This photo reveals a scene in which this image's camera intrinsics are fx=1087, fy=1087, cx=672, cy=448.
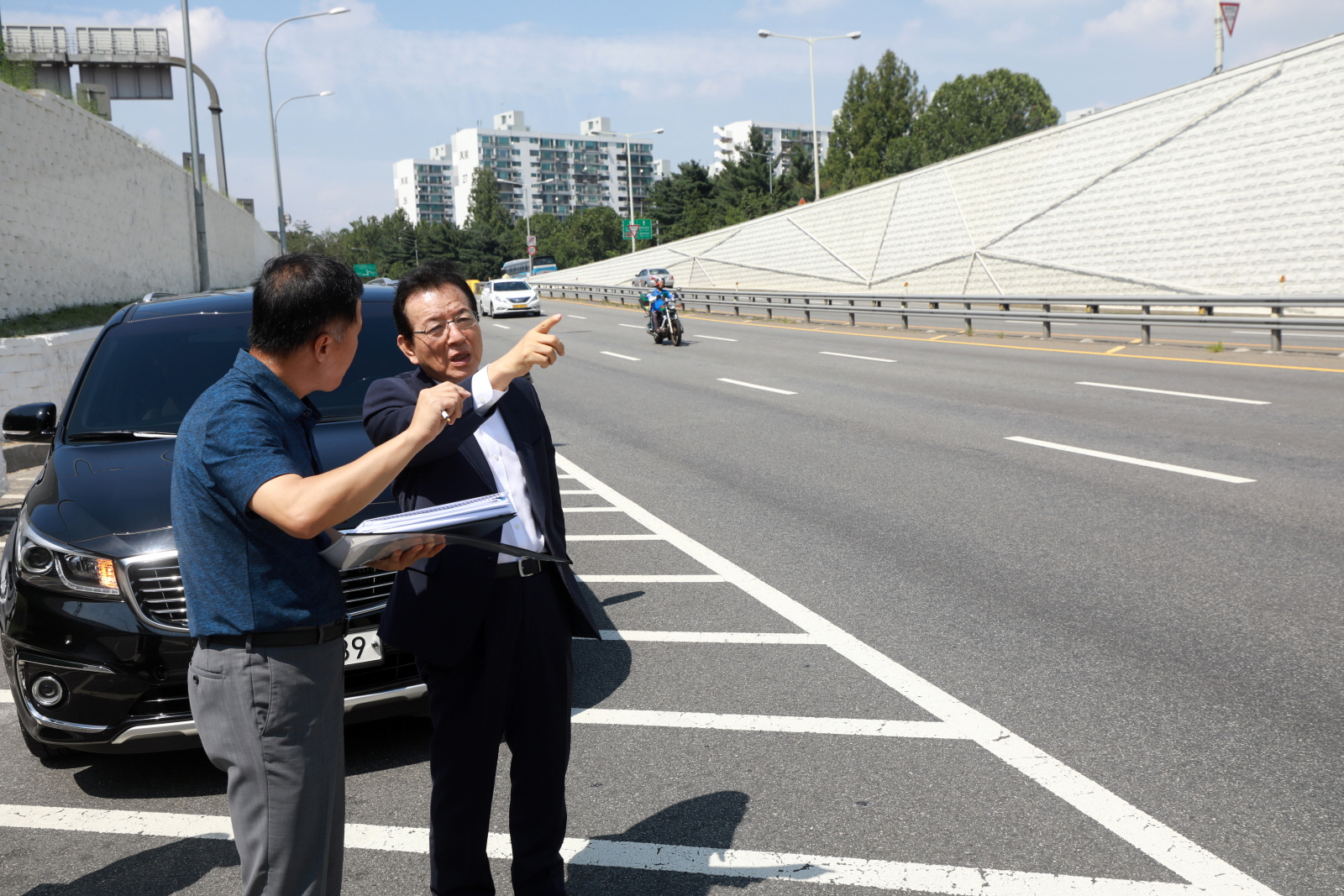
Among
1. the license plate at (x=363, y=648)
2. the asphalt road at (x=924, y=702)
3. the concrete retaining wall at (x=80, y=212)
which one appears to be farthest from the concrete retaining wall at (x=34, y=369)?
the license plate at (x=363, y=648)

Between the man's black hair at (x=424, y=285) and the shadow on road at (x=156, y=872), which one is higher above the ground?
the man's black hair at (x=424, y=285)

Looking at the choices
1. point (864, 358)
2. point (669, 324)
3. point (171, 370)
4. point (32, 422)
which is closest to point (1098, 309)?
point (864, 358)

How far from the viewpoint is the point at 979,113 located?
3917 inches

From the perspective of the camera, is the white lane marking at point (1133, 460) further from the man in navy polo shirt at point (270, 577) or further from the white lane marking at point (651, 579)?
the man in navy polo shirt at point (270, 577)

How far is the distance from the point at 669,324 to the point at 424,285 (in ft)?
74.4

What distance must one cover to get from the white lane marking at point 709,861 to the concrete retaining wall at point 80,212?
35.6 feet

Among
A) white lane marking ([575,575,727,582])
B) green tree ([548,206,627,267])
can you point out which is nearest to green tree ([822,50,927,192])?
green tree ([548,206,627,267])

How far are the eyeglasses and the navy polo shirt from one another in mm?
613

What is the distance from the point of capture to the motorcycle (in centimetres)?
2538

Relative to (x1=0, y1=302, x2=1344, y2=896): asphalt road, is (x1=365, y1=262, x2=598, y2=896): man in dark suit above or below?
above

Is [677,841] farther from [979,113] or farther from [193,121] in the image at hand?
[979,113]

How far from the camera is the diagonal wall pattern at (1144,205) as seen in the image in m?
24.4

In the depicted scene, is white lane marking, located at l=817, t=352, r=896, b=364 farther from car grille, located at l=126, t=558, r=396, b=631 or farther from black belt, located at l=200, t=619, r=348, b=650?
black belt, located at l=200, t=619, r=348, b=650

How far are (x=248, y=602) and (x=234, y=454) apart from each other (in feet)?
1.02
